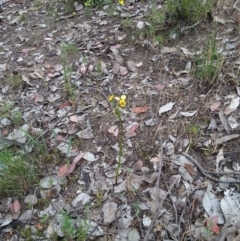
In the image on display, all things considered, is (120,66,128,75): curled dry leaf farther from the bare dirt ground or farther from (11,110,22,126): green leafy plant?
(11,110,22,126): green leafy plant

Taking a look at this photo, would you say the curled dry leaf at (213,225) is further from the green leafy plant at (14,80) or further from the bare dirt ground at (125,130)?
the green leafy plant at (14,80)

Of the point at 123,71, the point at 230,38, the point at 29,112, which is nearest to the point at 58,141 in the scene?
the point at 29,112

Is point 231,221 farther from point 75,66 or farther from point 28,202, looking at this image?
point 75,66

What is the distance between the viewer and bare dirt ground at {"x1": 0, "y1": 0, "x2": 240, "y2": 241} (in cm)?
197

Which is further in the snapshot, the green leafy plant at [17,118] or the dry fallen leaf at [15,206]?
the green leafy plant at [17,118]

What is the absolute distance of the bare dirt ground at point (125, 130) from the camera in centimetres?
197

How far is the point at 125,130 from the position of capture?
2.42 metres

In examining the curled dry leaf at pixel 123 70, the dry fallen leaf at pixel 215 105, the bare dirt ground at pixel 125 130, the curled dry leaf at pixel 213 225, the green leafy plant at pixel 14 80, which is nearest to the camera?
the curled dry leaf at pixel 213 225

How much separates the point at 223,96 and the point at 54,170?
130 centimetres

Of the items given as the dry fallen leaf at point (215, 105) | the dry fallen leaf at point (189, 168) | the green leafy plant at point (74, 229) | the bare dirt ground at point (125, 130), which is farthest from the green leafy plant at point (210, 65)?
the green leafy plant at point (74, 229)

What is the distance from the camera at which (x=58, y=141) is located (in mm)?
2461

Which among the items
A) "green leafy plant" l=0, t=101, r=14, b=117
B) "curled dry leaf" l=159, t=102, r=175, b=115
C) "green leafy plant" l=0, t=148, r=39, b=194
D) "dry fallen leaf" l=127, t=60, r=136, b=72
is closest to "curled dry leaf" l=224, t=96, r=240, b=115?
"curled dry leaf" l=159, t=102, r=175, b=115

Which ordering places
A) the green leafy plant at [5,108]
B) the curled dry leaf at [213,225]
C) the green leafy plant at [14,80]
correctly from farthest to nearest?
1. the green leafy plant at [14,80]
2. the green leafy plant at [5,108]
3. the curled dry leaf at [213,225]

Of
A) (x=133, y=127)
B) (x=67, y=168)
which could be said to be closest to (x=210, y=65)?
(x=133, y=127)
